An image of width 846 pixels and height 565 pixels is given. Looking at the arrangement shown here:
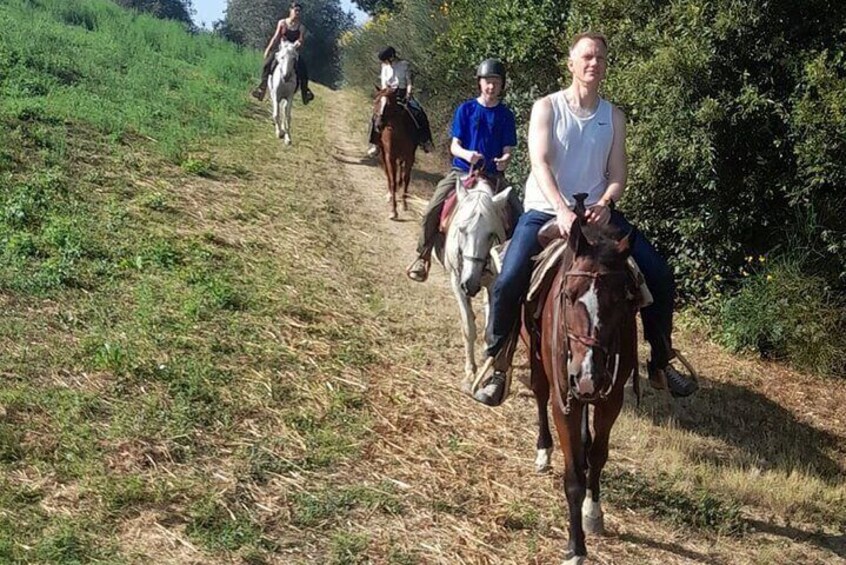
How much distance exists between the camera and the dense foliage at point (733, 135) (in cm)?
811

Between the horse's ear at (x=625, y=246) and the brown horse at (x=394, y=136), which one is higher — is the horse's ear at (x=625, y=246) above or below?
below

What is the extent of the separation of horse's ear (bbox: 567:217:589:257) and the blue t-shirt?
3.53m

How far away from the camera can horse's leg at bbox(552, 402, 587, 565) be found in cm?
462

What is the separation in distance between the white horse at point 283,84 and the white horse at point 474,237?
1090cm

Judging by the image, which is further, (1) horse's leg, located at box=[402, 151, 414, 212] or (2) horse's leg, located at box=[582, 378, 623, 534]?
(1) horse's leg, located at box=[402, 151, 414, 212]

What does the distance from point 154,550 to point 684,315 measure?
7.26 metres

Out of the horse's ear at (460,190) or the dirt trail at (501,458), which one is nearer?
the dirt trail at (501,458)

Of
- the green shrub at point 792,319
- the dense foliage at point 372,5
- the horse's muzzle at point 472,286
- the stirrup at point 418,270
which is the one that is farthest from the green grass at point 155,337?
the dense foliage at point 372,5

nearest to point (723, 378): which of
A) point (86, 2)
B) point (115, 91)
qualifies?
point (115, 91)

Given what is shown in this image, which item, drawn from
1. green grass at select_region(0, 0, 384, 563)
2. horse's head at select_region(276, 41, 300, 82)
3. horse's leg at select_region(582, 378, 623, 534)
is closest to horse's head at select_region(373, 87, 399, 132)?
green grass at select_region(0, 0, 384, 563)

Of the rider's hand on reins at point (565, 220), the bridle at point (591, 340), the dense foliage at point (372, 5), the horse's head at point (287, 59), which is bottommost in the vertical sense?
the bridle at point (591, 340)

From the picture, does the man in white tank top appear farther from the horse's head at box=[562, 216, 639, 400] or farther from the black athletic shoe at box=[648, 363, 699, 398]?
the horse's head at box=[562, 216, 639, 400]

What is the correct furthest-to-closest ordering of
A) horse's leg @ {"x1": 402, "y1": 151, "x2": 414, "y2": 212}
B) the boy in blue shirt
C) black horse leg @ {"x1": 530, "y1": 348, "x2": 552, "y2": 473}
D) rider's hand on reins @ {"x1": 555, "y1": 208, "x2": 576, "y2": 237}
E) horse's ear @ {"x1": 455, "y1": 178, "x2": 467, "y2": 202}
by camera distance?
horse's leg @ {"x1": 402, "y1": 151, "x2": 414, "y2": 212} → the boy in blue shirt → horse's ear @ {"x1": 455, "y1": 178, "x2": 467, "y2": 202} → black horse leg @ {"x1": 530, "y1": 348, "x2": 552, "y2": 473} → rider's hand on reins @ {"x1": 555, "y1": 208, "x2": 576, "y2": 237}

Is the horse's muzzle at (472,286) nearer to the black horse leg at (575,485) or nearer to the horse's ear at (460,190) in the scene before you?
the horse's ear at (460,190)
